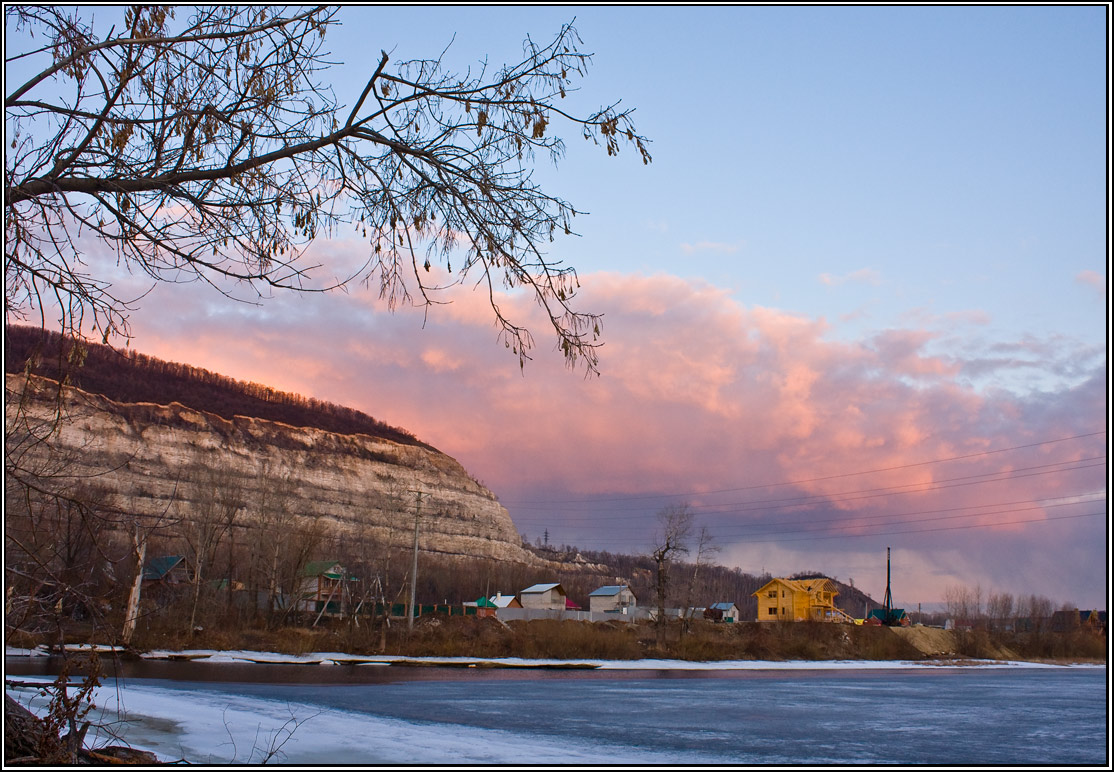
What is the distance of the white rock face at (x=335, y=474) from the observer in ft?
320

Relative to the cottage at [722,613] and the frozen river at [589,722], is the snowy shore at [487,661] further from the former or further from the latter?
the cottage at [722,613]

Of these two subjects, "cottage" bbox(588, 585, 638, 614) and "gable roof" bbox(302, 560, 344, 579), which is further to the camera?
"cottage" bbox(588, 585, 638, 614)

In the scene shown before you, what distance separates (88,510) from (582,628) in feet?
133

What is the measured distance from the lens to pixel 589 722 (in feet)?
49.0

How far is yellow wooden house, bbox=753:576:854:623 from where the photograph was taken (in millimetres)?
77500

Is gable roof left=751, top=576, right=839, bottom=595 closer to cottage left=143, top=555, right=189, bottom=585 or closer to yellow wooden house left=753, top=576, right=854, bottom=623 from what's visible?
yellow wooden house left=753, top=576, right=854, bottom=623

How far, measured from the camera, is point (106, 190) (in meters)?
4.98

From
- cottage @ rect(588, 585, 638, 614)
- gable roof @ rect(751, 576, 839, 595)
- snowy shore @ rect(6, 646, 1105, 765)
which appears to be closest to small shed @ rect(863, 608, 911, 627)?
gable roof @ rect(751, 576, 839, 595)

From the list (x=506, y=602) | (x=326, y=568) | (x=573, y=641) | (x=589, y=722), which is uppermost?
(x=326, y=568)

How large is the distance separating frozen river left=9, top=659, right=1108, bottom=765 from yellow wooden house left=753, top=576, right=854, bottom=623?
5329 centimetres

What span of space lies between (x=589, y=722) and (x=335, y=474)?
374 feet

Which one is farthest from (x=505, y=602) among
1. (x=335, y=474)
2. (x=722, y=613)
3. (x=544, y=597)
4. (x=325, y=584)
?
(x=335, y=474)

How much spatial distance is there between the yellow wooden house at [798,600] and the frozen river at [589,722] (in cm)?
5329

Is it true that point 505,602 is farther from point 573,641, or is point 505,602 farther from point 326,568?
point 573,641
